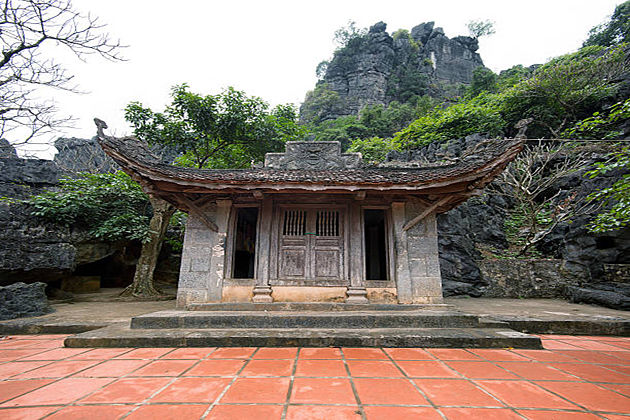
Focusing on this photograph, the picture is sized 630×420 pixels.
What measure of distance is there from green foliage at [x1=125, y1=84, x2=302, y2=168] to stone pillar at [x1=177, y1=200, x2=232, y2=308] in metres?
6.12

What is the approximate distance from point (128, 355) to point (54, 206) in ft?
24.1

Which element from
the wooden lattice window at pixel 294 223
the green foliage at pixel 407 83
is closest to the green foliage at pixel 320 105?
the green foliage at pixel 407 83

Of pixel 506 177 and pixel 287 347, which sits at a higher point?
pixel 506 177

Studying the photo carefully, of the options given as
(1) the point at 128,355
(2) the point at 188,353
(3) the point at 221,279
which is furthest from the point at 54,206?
(2) the point at 188,353

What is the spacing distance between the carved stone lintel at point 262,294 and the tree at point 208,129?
517cm

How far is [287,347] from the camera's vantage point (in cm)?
364

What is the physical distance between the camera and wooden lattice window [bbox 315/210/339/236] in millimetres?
6051

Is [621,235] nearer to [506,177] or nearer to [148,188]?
[506,177]

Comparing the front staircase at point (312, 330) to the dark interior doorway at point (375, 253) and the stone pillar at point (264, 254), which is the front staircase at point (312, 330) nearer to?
the stone pillar at point (264, 254)

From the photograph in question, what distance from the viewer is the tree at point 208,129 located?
8836 millimetres

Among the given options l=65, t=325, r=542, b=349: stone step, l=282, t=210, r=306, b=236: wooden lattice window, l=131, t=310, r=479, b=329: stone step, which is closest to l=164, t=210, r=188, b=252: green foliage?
l=282, t=210, r=306, b=236: wooden lattice window

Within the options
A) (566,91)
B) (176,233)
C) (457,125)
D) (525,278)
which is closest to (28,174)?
(176,233)

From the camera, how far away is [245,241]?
8.36 m

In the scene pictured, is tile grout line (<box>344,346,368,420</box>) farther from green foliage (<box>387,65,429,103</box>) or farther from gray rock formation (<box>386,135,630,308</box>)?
green foliage (<box>387,65,429,103</box>)
